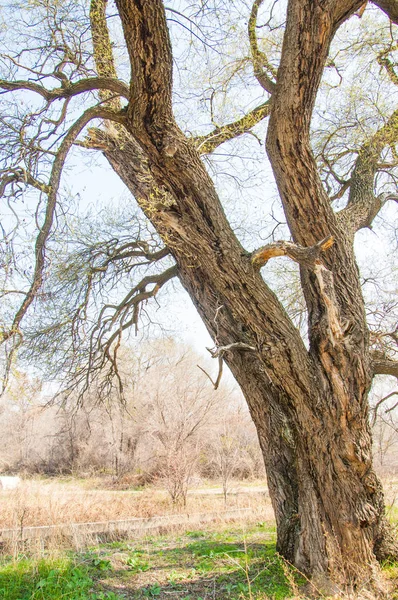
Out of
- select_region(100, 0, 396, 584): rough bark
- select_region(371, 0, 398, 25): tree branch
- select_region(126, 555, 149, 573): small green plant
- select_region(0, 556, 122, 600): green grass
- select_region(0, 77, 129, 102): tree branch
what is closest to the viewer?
select_region(0, 77, 129, 102): tree branch

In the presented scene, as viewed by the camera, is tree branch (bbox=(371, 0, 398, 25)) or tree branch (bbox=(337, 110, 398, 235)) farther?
tree branch (bbox=(337, 110, 398, 235))

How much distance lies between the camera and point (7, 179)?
3836mm

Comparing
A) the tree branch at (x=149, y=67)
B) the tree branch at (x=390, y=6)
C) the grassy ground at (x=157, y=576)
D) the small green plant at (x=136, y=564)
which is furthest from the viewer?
the small green plant at (x=136, y=564)

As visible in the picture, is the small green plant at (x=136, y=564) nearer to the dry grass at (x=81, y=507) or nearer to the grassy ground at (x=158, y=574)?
the grassy ground at (x=158, y=574)

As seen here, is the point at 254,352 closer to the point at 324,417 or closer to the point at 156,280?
the point at 324,417

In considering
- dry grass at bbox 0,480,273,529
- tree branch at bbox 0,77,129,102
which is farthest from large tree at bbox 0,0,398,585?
dry grass at bbox 0,480,273,529

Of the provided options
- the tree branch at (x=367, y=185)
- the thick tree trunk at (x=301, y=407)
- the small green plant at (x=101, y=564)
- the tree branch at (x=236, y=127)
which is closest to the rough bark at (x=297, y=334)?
the thick tree trunk at (x=301, y=407)

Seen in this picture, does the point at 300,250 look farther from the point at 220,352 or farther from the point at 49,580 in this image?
the point at 49,580

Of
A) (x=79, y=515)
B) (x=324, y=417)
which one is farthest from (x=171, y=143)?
(x=79, y=515)

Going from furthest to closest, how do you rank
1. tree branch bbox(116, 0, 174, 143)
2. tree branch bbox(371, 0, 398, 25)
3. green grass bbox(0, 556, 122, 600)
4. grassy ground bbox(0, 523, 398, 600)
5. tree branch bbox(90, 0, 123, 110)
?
tree branch bbox(90, 0, 123, 110)
tree branch bbox(371, 0, 398, 25)
grassy ground bbox(0, 523, 398, 600)
green grass bbox(0, 556, 122, 600)
tree branch bbox(116, 0, 174, 143)

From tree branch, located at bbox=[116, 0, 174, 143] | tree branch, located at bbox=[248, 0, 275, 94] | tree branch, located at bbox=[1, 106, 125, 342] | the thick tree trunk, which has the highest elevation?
tree branch, located at bbox=[248, 0, 275, 94]

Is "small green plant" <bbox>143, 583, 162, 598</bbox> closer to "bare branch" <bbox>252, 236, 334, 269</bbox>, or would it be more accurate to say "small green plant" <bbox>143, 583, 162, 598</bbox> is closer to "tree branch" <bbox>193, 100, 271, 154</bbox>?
"bare branch" <bbox>252, 236, 334, 269</bbox>

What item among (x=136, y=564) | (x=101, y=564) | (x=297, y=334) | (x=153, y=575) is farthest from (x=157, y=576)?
(x=297, y=334)

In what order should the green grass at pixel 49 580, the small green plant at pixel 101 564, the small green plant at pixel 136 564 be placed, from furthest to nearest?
the small green plant at pixel 136 564, the small green plant at pixel 101 564, the green grass at pixel 49 580
